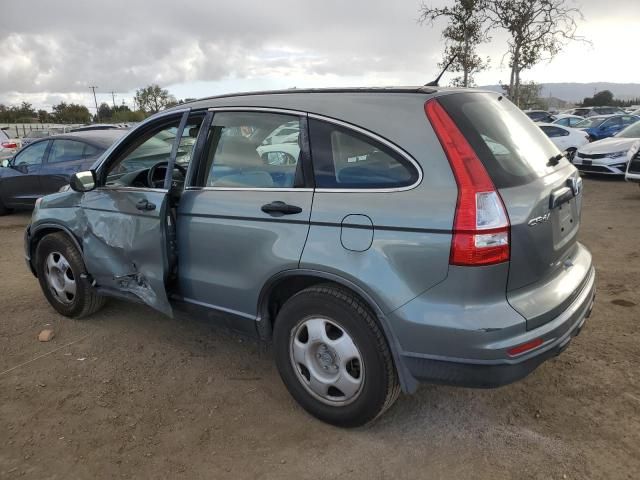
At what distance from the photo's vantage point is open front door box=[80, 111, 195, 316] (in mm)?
3326

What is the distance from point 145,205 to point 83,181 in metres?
0.74

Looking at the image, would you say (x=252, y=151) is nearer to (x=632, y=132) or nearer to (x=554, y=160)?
(x=554, y=160)

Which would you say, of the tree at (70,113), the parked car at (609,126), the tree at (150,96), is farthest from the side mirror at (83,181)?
the tree at (70,113)

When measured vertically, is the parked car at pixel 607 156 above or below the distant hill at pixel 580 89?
below

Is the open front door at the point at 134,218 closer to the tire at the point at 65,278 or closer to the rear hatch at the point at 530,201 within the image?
the tire at the point at 65,278

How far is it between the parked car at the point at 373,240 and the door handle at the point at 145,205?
1cm

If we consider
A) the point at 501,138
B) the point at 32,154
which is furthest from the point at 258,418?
the point at 32,154

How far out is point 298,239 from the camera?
8.74 ft

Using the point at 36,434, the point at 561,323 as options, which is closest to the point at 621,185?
the point at 561,323

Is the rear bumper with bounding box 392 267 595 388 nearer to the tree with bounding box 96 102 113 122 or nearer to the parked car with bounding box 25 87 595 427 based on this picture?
the parked car with bounding box 25 87 595 427

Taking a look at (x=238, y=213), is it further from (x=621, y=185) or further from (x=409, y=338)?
(x=621, y=185)

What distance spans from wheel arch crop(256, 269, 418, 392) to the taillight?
1.52ft

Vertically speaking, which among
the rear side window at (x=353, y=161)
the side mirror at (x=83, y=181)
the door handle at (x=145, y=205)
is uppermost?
the rear side window at (x=353, y=161)

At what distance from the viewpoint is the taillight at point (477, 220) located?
2.21 m
